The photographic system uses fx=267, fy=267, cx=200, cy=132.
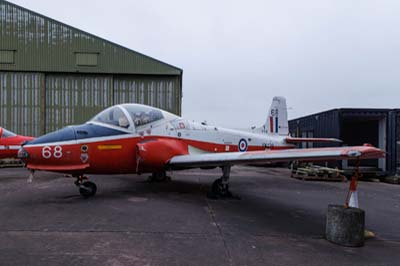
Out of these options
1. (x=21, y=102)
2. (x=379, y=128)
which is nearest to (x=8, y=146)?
(x=21, y=102)

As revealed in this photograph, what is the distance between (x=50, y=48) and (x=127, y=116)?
55.8 ft

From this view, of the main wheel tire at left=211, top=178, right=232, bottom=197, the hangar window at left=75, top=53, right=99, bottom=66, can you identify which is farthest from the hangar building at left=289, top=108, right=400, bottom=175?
the hangar window at left=75, top=53, right=99, bottom=66

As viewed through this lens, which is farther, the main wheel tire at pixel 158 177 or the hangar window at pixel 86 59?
the hangar window at pixel 86 59

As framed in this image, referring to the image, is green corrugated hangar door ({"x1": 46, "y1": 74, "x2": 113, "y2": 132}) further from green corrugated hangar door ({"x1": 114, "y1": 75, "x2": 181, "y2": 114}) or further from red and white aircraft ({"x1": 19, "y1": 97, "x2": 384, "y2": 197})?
red and white aircraft ({"x1": 19, "y1": 97, "x2": 384, "y2": 197})

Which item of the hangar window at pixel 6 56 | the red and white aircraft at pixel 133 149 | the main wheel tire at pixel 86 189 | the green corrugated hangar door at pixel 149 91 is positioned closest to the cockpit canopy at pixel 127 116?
the red and white aircraft at pixel 133 149

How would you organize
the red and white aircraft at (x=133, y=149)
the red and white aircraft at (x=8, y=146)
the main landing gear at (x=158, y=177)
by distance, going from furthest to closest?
the red and white aircraft at (x=8, y=146), the main landing gear at (x=158, y=177), the red and white aircraft at (x=133, y=149)

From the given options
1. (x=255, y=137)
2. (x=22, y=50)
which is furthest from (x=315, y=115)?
(x=22, y=50)

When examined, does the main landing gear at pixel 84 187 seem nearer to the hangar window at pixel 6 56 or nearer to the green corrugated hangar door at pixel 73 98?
the green corrugated hangar door at pixel 73 98

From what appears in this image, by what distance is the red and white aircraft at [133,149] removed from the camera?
20.5 ft

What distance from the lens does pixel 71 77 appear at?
2077 centimetres

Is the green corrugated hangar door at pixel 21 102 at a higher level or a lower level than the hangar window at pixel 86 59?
lower

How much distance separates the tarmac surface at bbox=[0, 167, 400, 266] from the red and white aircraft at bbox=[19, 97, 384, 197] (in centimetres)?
88

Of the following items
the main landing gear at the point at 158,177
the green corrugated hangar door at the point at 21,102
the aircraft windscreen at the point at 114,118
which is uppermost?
the green corrugated hangar door at the point at 21,102

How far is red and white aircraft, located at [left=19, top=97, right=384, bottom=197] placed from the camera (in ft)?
20.5
